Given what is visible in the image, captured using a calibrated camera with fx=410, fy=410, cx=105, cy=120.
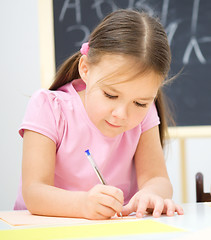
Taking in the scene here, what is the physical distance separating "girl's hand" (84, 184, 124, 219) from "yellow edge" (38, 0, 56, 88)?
122 centimetres

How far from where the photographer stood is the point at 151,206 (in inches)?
29.5

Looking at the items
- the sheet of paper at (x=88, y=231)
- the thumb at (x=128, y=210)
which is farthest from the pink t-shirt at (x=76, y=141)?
the sheet of paper at (x=88, y=231)

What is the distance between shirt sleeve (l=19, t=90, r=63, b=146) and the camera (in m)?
0.88

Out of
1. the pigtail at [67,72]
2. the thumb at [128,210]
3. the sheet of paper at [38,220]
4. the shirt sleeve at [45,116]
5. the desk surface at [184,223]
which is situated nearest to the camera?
the desk surface at [184,223]

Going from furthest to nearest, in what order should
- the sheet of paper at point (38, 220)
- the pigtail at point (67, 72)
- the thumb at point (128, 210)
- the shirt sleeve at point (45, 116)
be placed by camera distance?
the pigtail at point (67, 72)
the shirt sleeve at point (45, 116)
the thumb at point (128, 210)
the sheet of paper at point (38, 220)

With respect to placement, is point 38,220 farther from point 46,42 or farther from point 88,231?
point 46,42

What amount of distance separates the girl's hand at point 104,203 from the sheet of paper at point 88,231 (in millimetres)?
60

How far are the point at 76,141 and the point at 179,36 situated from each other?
1127 millimetres

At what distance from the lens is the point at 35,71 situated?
1.87 meters

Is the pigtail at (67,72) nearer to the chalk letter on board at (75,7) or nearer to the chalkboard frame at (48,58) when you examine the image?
the chalkboard frame at (48,58)

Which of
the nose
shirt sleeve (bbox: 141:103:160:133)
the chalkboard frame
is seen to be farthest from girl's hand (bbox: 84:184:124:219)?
the chalkboard frame

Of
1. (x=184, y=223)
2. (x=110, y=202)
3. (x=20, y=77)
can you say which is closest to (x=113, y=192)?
(x=110, y=202)

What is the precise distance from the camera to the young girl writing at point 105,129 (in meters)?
0.76

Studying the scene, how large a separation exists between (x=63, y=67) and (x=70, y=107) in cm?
13
